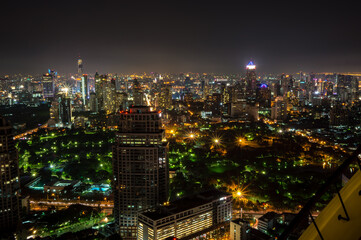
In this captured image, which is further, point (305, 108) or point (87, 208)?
point (305, 108)

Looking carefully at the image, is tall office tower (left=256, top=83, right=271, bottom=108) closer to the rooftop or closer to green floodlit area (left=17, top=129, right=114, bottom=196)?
green floodlit area (left=17, top=129, right=114, bottom=196)

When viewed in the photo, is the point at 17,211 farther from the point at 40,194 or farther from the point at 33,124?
the point at 33,124

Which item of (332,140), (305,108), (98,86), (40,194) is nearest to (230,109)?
(305,108)

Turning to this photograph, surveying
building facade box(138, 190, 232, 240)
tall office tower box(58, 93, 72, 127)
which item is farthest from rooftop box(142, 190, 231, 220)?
tall office tower box(58, 93, 72, 127)

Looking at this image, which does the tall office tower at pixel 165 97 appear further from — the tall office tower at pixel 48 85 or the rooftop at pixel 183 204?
the rooftop at pixel 183 204

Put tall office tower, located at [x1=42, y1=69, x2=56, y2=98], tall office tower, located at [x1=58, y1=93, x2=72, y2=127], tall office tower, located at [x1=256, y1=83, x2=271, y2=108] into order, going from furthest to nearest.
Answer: tall office tower, located at [x1=42, y1=69, x2=56, y2=98], tall office tower, located at [x1=256, y1=83, x2=271, y2=108], tall office tower, located at [x1=58, y1=93, x2=72, y2=127]
